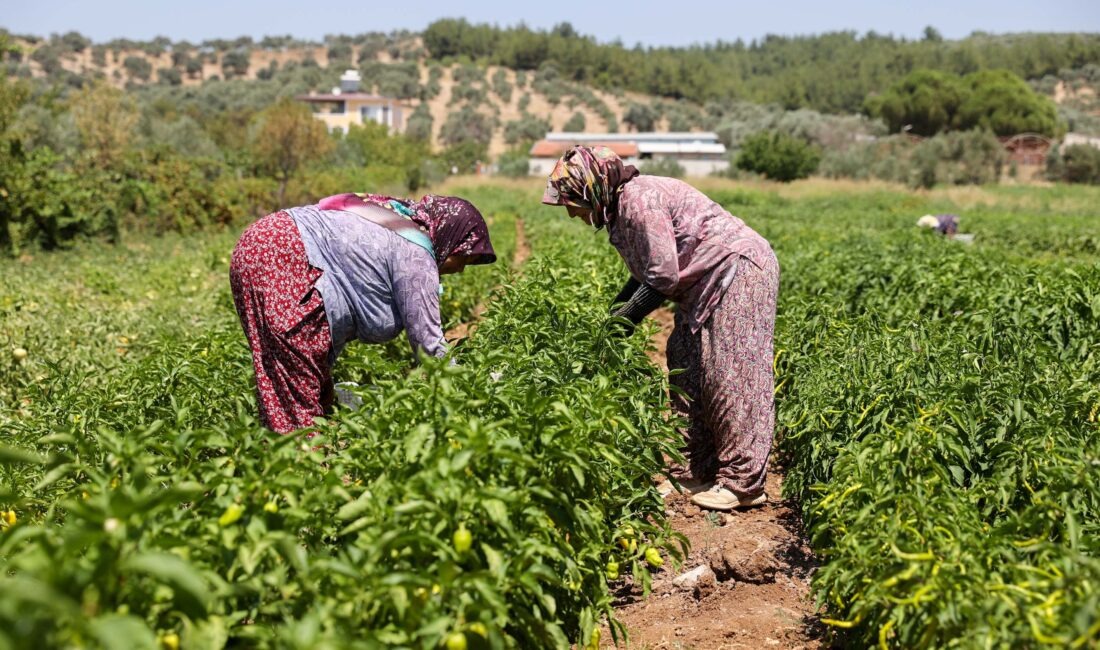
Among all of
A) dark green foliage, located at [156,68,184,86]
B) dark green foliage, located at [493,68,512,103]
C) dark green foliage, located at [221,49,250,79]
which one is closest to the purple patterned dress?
dark green foliage, located at [493,68,512,103]

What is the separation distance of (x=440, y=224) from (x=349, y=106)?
7057 centimetres

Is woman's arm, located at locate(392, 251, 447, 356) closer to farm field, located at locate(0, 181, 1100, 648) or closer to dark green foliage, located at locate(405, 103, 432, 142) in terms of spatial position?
farm field, located at locate(0, 181, 1100, 648)

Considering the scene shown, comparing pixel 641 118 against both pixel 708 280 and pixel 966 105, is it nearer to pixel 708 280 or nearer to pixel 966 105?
pixel 966 105

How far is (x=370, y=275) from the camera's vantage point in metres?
3.81

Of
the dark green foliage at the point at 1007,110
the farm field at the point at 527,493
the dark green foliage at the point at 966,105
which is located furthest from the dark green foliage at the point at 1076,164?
the farm field at the point at 527,493

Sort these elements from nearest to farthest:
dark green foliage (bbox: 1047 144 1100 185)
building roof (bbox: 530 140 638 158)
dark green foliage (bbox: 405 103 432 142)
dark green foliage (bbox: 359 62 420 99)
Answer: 1. dark green foliage (bbox: 1047 144 1100 185)
2. building roof (bbox: 530 140 638 158)
3. dark green foliage (bbox: 405 103 432 142)
4. dark green foliage (bbox: 359 62 420 99)

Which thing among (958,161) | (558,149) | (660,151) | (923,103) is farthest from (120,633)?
(923,103)

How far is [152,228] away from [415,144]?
119 ft

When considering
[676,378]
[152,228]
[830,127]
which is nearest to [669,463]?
[676,378]

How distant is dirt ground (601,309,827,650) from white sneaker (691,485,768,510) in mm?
45

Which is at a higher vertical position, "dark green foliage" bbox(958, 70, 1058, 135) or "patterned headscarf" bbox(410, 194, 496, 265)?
"dark green foliage" bbox(958, 70, 1058, 135)

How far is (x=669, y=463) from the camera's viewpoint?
4.95 metres

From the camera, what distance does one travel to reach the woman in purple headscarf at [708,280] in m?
4.07

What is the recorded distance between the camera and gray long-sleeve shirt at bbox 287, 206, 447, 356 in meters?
3.75
